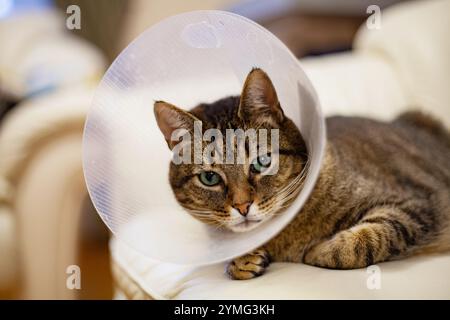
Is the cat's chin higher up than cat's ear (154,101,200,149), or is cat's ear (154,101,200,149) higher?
cat's ear (154,101,200,149)

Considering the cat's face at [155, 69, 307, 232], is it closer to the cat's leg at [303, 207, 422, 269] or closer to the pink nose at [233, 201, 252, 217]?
the pink nose at [233, 201, 252, 217]

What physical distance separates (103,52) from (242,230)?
2774mm

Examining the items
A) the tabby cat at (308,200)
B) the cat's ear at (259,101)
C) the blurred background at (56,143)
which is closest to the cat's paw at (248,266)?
the tabby cat at (308,200)

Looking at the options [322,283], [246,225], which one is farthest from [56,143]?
[322,283]

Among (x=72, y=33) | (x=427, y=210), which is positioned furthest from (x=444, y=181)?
(x=72, y=33)

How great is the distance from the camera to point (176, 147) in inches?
37.8

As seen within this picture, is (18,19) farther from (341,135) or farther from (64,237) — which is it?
(341,135)

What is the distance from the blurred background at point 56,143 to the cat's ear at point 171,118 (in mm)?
575

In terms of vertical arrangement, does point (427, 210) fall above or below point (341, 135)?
below

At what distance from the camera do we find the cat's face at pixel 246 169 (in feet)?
2.82

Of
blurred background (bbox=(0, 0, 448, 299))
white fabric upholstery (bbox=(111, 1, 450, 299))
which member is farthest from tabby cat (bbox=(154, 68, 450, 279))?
blurred background (bbox=(0, 0, 448, 299))

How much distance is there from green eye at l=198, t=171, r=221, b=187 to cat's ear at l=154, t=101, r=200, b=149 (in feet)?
0.26

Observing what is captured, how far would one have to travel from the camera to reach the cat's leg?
869mm
